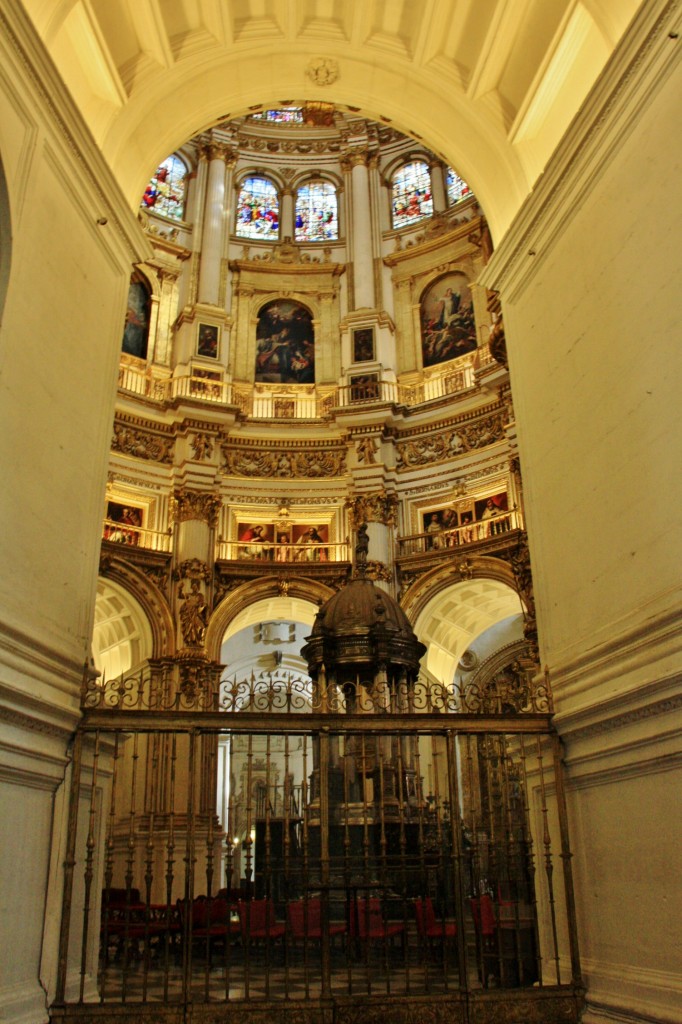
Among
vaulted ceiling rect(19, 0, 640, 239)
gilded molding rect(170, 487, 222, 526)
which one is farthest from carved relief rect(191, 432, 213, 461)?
vaulted ceiling rect(19, 0, 640, 239)

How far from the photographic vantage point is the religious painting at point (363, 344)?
23.2m

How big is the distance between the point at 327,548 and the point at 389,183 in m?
11.7

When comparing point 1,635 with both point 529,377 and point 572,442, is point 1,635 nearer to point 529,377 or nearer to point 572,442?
point 572,442

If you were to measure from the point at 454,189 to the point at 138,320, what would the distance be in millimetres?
9661

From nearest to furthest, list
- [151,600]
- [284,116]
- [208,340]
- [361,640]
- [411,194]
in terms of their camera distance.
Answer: [361,640] < [151,600] < [208,340] < [411,194] < [284,116]

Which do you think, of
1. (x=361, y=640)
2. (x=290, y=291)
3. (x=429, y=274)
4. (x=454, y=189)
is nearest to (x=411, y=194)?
(x=454, y=189)

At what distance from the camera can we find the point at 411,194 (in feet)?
84.6

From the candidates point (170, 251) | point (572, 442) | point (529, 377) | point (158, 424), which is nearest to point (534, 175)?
point (529, 377)

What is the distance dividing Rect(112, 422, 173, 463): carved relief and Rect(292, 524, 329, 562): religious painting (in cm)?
367

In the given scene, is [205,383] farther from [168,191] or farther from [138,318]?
[168,191]

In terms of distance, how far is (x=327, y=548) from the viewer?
21.6m

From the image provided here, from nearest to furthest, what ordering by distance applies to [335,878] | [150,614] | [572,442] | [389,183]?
1. [572,442]
2. [335,878]
3. [150,614]
4. [389,183]

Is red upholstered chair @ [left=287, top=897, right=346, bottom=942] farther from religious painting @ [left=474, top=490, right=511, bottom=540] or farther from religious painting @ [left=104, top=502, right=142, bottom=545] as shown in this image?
religious painting @ [left=104, top=502, right=142, bottom=545]

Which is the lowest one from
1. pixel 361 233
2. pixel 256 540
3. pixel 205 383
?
pixel 256 540
